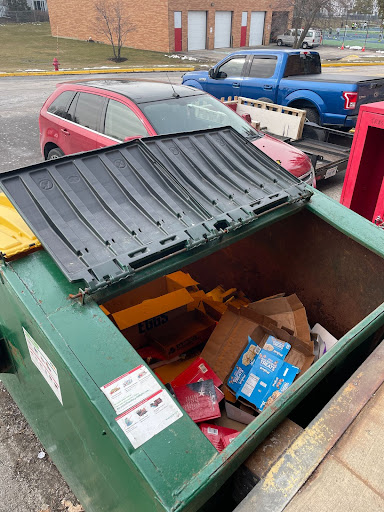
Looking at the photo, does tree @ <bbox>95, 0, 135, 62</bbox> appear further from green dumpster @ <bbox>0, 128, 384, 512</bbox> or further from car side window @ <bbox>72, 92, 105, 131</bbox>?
green dumpster @ <bbox>0, 128, 384, 512</bbox>

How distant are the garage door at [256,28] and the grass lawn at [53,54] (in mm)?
9916

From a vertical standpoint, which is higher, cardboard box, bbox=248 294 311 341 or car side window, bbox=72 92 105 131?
car side window, bbox=72 92 105 131

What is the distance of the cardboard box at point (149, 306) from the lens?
2814 mm

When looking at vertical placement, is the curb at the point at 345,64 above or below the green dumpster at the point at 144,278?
below

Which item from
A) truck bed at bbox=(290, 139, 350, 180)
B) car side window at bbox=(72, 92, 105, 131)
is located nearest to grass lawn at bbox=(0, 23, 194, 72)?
car side window at bbox=(72, 92, 105, 131)

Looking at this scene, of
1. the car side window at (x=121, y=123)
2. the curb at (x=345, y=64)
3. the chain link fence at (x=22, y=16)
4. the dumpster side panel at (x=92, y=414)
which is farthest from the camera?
the chain link fence at (x=22, y=16)

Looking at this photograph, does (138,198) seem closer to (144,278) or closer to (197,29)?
(144,278)

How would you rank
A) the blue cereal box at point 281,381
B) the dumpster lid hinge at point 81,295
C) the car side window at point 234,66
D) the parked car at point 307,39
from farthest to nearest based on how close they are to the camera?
the parked car at point 307,39
the car side window at point 234,66
the blue cereal box at point 281,381
the dumpster lid hinge at point 81,295

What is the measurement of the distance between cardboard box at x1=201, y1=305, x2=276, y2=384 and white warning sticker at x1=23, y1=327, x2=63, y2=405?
1.05m

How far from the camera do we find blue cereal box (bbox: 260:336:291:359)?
2455mm

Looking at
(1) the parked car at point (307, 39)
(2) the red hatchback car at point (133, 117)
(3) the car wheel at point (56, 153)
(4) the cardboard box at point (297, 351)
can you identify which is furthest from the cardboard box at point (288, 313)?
(1) the parked car at point (307, 39)

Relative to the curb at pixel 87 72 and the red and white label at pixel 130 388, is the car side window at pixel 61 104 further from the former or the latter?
the curb at pixel 87 72

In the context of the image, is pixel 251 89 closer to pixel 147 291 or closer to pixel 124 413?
pixel 147 291

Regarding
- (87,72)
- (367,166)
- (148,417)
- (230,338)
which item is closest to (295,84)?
(367,166)
